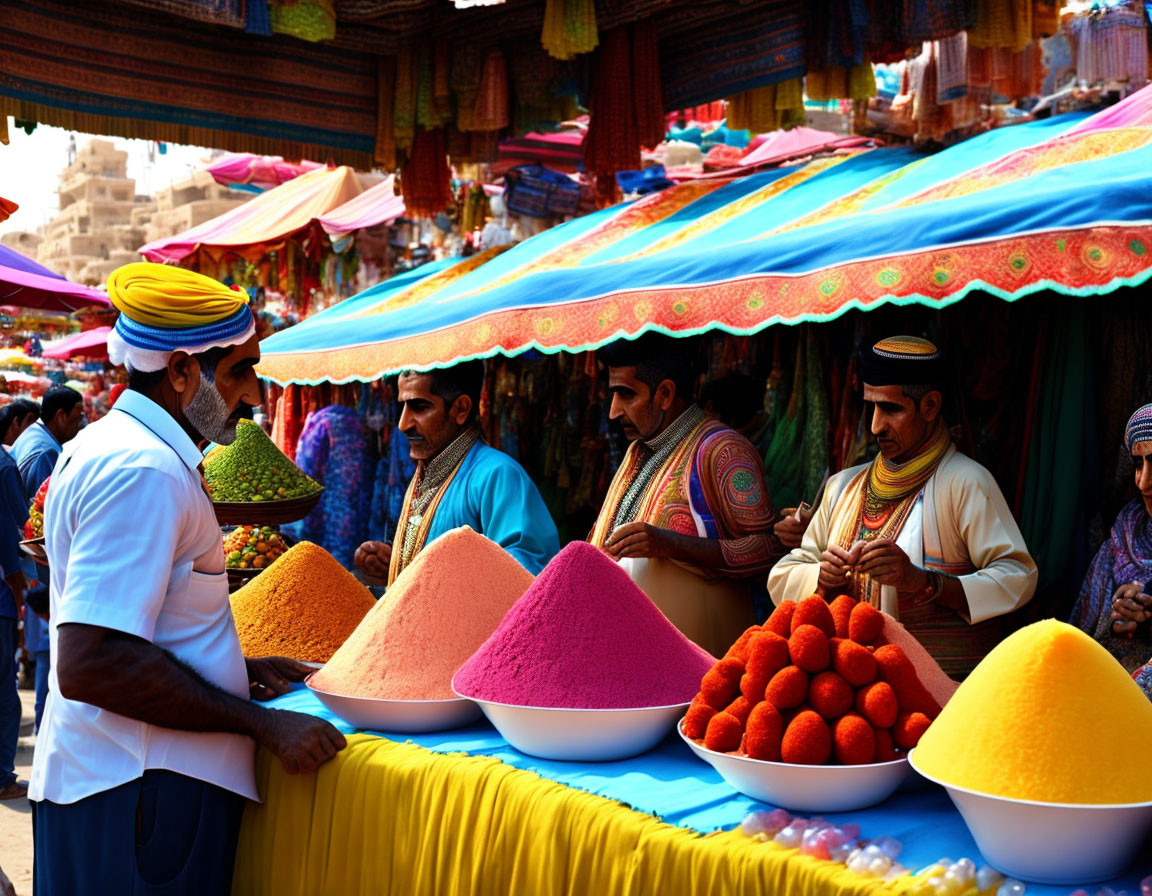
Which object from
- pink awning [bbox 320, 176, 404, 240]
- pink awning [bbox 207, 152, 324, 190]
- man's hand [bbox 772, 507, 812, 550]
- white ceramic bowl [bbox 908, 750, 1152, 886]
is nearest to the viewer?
white ceramic bowl [bbox 908, 750, 1152, 886]

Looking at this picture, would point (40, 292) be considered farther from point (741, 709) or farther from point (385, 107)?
point (741, 709)

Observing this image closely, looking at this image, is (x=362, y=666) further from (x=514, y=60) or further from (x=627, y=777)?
(x=514, y=60)

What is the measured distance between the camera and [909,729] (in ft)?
4.26

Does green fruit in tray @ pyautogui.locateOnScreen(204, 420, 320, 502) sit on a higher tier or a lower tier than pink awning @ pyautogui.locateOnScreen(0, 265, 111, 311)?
lower

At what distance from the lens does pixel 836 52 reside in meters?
3.91

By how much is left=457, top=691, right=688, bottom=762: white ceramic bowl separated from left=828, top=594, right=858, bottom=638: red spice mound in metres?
0.25

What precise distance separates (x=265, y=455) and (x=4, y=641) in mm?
1867

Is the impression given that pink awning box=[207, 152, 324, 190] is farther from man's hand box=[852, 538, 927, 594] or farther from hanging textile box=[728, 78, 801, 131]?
man's hand box=[852, 538, 927, 594]

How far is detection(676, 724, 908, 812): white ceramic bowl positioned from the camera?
1245 millimetres

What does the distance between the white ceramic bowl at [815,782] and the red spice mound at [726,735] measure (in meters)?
0.02

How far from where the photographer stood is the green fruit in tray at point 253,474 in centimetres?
285

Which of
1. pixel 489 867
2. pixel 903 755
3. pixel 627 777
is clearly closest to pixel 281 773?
pixel 489 867

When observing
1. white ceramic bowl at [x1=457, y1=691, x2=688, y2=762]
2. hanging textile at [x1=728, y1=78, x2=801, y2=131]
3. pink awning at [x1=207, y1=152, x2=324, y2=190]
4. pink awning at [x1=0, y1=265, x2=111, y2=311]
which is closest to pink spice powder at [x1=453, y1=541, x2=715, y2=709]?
white ceramic bowl at [x1=457, y1=691, x2=688, y2=762]

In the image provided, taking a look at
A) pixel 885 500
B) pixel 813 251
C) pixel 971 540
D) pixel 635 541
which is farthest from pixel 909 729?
pixel 813 251
